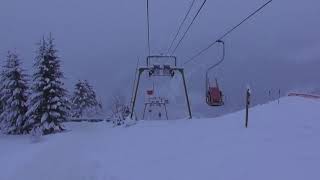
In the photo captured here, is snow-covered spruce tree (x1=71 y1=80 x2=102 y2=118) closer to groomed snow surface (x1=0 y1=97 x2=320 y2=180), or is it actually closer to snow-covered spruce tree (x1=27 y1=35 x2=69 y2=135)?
snow-covered spruce tree (x1=27 y1=35 x2=69 y2=135)

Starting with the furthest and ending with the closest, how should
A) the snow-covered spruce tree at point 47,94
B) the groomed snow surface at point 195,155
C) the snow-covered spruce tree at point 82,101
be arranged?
the snow-covered spruce tree at point 82,101 → the snow-covered spruce tree at point 47,94 → the groomed snow surface at point 195,155

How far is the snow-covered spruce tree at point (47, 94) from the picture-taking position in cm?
4250

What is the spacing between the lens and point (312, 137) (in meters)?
9.99

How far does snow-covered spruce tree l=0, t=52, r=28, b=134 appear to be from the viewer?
45562mm

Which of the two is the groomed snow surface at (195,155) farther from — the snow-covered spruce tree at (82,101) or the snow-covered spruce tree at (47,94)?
the snow-covered spruce tree at (82,101)

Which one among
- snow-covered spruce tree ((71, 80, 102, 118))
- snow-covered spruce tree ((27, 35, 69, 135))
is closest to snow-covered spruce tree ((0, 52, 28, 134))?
snow-covered spruce tree ((27, 35, 69, 135))

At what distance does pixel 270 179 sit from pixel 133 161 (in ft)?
15.5

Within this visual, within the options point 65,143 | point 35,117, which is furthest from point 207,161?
point 35,117

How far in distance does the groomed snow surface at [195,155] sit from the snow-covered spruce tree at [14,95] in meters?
30.5

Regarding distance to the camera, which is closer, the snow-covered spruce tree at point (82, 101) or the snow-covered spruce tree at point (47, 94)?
the snow-covered spruce tree at point (47, 94)

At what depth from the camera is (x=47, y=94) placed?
43.6 m

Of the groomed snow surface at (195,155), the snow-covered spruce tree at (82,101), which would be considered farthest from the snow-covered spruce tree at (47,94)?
the snow-covered spruce tree at (82,101)

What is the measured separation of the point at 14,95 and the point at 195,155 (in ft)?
125

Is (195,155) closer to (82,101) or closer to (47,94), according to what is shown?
(47,94)
